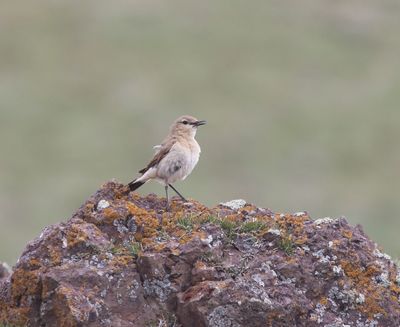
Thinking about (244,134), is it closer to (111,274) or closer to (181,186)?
(181,186)

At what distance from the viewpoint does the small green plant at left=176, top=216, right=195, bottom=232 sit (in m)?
10.4

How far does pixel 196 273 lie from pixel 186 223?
0.70 meters

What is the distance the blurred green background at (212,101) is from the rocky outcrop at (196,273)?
81.6 ft

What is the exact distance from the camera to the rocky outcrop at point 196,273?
9570mm

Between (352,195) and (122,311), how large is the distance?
1314 inches

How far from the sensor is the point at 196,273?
9.88 metres

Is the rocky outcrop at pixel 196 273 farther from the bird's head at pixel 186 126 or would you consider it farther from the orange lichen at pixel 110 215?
the bird's head at pixel 186 126

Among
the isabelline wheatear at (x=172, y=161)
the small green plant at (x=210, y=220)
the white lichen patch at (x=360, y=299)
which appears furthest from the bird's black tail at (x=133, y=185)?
the white lichen patch at (x=360, y=299)

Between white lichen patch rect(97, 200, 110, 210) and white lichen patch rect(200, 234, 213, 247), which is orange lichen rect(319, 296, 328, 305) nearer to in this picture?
white lichen patch rect(200, 234, 213, 247)

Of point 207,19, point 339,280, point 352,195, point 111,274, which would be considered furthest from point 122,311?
point 207,19

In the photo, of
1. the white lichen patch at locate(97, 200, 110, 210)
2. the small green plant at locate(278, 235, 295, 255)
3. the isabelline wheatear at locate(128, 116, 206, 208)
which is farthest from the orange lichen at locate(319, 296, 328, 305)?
the isabelline wheatear at locate(128, 116, 206, 208)

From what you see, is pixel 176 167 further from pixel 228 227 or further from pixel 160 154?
pixel 228 227

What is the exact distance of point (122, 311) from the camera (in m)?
9.66

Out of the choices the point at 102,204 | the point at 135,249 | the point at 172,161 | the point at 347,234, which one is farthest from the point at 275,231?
the point at 172,161
